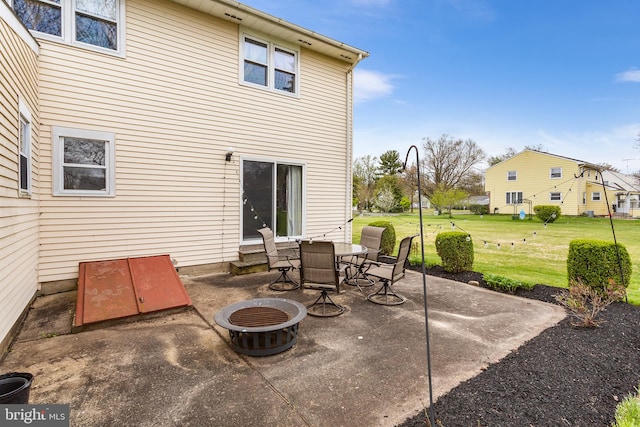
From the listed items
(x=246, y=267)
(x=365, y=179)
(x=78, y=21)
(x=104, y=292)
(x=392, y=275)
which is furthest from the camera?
(x=365, y=179)

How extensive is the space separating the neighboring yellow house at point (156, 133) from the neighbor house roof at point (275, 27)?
3cm

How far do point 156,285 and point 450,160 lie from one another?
4009 cm

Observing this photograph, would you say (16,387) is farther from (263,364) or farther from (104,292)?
(104,292)

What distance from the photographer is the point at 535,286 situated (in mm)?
5586

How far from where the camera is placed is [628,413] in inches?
80.7

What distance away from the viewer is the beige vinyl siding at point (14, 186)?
3088 mm

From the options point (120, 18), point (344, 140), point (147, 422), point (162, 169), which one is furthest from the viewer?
point (344, 140)

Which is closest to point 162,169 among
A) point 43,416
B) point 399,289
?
point 43,416

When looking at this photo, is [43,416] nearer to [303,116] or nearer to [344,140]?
[303,116]

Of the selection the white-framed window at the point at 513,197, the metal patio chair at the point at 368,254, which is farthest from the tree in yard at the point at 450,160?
the metal patio chair at the point at 368,254

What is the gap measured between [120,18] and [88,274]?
471cm

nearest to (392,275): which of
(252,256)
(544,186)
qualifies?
(252,256)

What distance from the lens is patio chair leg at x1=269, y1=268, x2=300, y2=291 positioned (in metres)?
5.49

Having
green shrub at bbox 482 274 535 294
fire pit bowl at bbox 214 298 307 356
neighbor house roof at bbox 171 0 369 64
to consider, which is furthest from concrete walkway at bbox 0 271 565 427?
neighbor house roof at bbox 171 0 369 64
